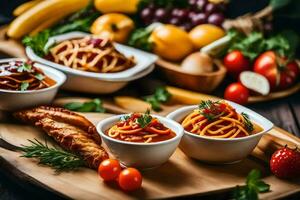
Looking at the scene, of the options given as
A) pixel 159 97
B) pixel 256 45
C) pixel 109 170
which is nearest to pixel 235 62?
pixel 256 45

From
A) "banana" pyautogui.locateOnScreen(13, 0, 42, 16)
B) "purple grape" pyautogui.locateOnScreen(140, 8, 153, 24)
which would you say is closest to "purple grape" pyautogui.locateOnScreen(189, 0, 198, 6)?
"purple grape" pyautogui.locateOnScreen(140, 8, 153, 24)

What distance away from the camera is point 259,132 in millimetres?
2951

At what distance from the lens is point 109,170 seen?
268 cm

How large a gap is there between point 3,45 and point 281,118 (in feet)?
5.81

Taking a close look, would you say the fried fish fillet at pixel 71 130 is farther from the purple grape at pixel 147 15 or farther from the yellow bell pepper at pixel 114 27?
the purple grape at pixel 147 15

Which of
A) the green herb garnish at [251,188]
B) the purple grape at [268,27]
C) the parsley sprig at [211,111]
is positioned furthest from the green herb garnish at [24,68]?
the purple grape at [268,27]

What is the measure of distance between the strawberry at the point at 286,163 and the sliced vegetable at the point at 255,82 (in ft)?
4.06

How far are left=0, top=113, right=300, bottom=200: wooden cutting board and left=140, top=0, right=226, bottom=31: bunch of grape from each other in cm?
162

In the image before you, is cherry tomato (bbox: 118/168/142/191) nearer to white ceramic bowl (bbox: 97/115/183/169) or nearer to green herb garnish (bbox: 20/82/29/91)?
white ceramic bowl (bbox: 97/115/183/169)

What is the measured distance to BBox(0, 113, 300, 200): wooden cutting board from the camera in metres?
2.64

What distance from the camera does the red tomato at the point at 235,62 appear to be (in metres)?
4.24

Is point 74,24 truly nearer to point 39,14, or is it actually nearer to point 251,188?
point 39,14

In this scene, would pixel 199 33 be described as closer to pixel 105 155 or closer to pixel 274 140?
pixel 274 140

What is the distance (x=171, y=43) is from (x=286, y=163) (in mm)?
1546
